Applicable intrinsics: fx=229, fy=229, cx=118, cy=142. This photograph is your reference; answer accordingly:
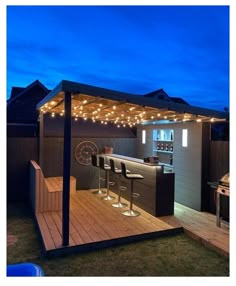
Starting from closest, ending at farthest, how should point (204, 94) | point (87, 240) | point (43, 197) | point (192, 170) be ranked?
point (87, 240) → point (43, 197) → point (192, 170) → point (204, 94)

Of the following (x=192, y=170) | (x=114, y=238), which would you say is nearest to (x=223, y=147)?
(x=192, y=170)

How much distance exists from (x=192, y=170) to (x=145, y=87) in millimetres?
32396

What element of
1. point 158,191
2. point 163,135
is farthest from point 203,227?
point 163,135

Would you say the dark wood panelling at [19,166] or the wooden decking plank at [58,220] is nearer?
the wooden decking plank at [58,220]

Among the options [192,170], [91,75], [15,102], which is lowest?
[192,170]

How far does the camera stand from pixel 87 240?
12.5 ft

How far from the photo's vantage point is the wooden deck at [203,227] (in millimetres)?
3809

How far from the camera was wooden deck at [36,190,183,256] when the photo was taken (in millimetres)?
3734

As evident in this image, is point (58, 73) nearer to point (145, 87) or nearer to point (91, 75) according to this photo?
point (91, 75)

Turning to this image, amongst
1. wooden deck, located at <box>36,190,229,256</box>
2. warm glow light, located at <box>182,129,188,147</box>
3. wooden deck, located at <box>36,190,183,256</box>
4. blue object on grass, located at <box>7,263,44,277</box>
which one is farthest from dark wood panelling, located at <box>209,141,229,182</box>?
blue object on grass, located at <box>7,263,44,277</box>

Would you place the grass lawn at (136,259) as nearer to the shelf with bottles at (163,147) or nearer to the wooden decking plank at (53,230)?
the wooden decking plank at (53,230)

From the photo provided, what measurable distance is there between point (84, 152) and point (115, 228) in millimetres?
3800

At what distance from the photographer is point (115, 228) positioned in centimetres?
438

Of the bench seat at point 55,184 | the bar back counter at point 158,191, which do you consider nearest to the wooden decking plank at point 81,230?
the bench seat at point 55,184
